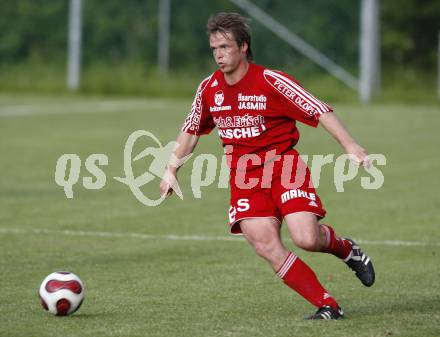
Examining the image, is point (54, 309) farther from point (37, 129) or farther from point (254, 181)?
point (37, 129)

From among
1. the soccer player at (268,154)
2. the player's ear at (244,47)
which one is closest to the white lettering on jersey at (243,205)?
the soccer player at (268,154)

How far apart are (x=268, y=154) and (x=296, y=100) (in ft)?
1.23

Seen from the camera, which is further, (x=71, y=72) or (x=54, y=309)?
(x=71, y=72)

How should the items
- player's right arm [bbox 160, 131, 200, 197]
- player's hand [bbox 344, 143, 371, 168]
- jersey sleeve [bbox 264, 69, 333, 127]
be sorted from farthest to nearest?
1. player's right arm [bbox 160, 131, 200, 197]
2. jersey sleeve [bbox 264, 69, 333, 127]
3. player's hand [bbox 344, 143, 371, 168]

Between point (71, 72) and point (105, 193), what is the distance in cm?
1916

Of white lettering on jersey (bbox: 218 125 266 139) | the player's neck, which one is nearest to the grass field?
white lettering on jersey (bbox: 218 125 266 139)

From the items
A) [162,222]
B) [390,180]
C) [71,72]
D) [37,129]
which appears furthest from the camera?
[71,72]

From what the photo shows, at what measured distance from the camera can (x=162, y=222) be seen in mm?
11555

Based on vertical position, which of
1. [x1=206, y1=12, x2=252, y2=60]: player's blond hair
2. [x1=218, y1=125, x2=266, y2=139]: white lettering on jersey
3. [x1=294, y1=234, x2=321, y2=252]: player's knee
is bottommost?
[x1=294, y1=234, x2=321, y2=252]: player's knee

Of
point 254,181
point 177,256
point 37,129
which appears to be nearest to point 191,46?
point 37,129

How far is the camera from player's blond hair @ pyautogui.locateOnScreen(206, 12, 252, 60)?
6.94 metres

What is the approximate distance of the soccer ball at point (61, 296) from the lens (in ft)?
22.6

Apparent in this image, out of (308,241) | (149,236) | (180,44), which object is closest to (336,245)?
(308,241)

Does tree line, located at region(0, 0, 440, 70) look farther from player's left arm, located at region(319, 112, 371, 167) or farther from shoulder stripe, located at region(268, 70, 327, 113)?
player's left arm, located at region(319, 112, 371, 167)
